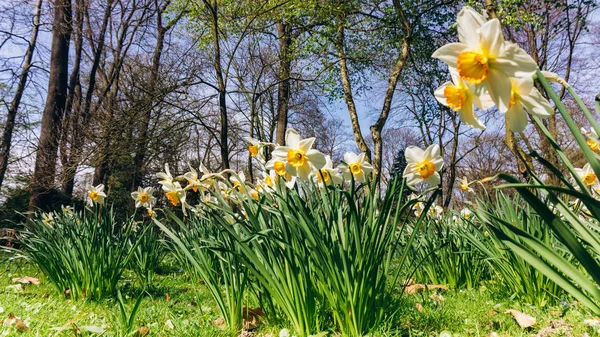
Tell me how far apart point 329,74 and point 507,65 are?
9507 millimetres

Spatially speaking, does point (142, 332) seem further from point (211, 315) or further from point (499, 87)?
point (499, 87)

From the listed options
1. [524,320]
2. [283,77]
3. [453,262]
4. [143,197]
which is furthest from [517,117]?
[283,77]

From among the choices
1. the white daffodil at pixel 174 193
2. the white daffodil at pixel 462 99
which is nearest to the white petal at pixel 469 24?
the white daffodil at pixel 462 99

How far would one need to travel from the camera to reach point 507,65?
86 cm

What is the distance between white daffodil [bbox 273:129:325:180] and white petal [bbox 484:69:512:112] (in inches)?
37.8

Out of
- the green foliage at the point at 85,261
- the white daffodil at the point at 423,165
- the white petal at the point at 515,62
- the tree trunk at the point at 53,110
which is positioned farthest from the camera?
the tree trunk at the point at 53,110

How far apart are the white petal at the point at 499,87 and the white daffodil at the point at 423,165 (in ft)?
2.57

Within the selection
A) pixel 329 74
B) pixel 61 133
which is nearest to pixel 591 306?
pixel 61 133

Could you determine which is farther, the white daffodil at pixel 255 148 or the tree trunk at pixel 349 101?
the tree trunk at pixel 349 101

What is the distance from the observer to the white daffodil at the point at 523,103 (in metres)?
0.92

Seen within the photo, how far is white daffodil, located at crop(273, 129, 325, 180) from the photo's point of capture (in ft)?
5.92

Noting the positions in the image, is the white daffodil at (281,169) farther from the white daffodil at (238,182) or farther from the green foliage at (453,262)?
the green foliage at (453,262)

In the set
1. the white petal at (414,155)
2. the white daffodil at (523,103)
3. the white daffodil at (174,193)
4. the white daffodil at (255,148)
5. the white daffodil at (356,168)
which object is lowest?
the white daffodil at (174,193)

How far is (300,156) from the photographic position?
181cm
